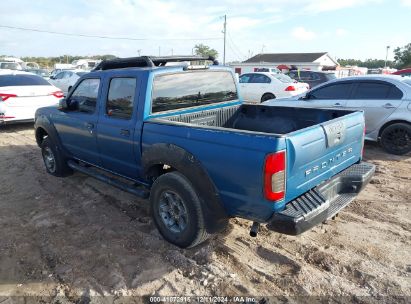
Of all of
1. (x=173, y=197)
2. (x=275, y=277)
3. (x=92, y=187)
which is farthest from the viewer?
(x=92, y=187)

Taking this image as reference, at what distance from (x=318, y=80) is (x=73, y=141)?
14857 millimetres

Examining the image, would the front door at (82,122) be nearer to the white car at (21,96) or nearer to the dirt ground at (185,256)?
the dirt ground at (185,256)

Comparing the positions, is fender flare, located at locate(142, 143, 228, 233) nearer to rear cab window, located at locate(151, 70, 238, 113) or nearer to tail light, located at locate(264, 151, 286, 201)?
tail light, located at locate(264, 151, 286, 201)

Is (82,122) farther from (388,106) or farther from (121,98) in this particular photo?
(388,106)

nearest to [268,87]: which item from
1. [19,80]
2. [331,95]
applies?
[331,95]

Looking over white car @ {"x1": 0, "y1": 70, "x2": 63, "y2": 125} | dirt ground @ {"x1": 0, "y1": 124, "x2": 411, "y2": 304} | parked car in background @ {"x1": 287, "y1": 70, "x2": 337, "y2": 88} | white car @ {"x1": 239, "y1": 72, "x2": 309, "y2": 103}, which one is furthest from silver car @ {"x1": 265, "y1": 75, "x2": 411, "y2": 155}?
parked car in background @ {"x1": 287, "y1": 70, "x2": 337, "y2": 88}

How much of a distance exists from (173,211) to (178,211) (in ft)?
0.21

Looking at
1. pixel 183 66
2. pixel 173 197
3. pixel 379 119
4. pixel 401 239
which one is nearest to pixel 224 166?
pixel 173 197

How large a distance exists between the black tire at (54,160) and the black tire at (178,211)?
260 cm

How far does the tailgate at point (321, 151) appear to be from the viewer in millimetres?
2791

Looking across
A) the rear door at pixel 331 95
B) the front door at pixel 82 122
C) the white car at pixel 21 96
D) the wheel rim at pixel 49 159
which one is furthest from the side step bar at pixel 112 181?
the rear door at pixel 331 95

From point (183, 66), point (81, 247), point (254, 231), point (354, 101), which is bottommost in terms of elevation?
point (81, 247)

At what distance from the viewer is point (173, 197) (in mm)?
3547

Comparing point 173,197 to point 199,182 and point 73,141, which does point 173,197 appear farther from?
point 73,141
